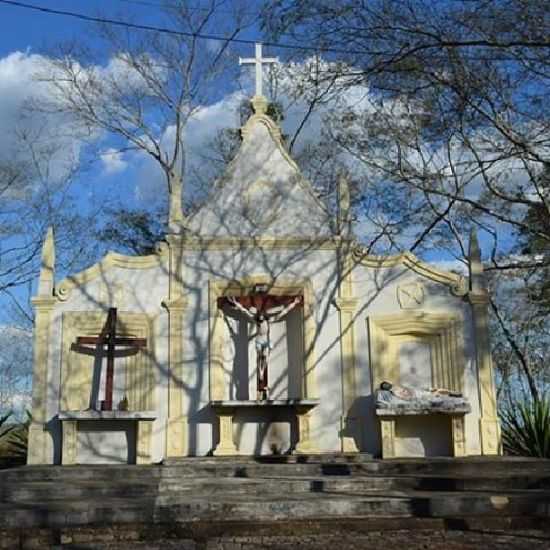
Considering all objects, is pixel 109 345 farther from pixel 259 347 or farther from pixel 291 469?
pixel 291 469

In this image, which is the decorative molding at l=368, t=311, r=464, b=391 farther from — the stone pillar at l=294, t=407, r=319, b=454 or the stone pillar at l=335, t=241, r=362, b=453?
the stone pillar at l=294, t=407, r=319, b=454

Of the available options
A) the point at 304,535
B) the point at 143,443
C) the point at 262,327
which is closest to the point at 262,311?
the point at 262,327

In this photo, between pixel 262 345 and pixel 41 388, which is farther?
pixel 262 345

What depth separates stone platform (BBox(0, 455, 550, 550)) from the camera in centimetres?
686

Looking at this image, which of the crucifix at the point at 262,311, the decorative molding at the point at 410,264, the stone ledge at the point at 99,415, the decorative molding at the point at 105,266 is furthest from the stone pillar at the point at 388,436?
the decorative molding at the point at 105,266

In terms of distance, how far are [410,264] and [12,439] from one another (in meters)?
8.35

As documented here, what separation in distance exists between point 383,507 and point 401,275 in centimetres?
645

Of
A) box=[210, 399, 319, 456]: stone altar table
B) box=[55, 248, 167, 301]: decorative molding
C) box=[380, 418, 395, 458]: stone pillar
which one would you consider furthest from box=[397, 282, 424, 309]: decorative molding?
box=[55, 248, 167, 301]: decorative molding

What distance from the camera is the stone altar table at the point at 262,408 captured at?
40.6 ft

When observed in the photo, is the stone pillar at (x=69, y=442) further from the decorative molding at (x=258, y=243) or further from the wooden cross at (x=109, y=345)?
the decorative molding at (x=258, y=243)

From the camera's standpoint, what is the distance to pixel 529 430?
13734 mm

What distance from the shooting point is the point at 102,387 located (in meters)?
12.9

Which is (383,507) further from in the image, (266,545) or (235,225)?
(235,225)

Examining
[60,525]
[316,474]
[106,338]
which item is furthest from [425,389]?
[60,525]
